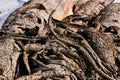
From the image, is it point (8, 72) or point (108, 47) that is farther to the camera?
point (108, 47)

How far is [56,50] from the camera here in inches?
162

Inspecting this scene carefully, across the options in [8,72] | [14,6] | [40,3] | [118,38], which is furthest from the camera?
[14,6]

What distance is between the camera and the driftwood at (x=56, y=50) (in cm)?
381

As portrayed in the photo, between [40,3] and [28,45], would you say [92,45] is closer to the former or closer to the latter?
[28,45]

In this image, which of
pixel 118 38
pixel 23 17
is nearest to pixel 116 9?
pixel 118 38

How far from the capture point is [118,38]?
14.8 ft

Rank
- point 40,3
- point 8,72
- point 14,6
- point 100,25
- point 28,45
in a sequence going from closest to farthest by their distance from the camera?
point 8,72 < point 28,45 < point 100,25 < point 40,3 < point 14,6

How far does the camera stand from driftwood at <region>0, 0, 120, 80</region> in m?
3.81

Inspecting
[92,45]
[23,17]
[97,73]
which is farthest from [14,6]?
[97,73]

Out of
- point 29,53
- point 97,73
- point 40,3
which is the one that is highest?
point 40,3

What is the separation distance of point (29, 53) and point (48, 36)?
36 cm

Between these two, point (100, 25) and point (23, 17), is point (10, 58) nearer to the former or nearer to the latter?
point (23, 17)

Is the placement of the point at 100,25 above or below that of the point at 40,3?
below

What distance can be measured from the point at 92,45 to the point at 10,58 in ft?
3.48
